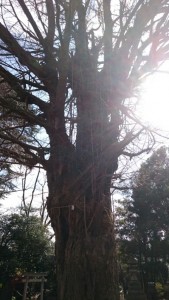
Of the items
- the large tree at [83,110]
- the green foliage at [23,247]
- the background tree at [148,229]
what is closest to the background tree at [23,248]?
the green foliage at [23,247]

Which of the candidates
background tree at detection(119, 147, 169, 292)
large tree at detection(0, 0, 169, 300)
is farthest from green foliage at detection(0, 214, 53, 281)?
background tree at detection(119, 147, 169, 292)

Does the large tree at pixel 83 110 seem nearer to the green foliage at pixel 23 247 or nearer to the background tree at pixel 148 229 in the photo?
the green foliage at pixel 23 247

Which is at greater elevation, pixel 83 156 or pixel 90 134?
pixel 90 134

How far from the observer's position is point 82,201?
4051mm

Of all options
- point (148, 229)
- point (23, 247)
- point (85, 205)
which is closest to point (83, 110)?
point (85, 205)

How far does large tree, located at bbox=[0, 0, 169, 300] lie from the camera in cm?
384

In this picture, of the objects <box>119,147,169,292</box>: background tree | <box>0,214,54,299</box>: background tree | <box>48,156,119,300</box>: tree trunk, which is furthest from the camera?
<box>119,147,169,292</box>: background tree

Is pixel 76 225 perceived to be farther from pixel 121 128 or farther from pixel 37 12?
pixel 37 12

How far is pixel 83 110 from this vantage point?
4.67 meters

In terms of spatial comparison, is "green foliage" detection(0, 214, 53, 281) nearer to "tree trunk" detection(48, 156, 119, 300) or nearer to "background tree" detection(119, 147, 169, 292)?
"tree trunk" detection(48, 156, 119, 300)

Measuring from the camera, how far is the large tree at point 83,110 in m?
3.84

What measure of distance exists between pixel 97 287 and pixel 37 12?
4.05m

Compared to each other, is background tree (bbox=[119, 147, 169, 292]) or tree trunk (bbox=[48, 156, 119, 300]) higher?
background tree (bbox=[119, 147, 169, 292])

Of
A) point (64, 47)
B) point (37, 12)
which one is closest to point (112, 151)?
point (64, 47)
